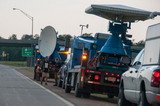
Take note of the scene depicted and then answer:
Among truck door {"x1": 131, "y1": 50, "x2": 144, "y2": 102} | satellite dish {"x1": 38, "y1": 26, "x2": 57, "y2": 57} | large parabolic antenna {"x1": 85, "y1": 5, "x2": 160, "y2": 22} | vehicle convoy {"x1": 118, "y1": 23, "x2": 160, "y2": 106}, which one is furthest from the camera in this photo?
satellite dish {"x1": 38, "y1": 26, "x2": 57, "y2": 57}

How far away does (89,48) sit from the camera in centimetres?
2842

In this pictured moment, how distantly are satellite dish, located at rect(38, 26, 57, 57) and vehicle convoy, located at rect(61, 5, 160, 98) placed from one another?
56.4 ft

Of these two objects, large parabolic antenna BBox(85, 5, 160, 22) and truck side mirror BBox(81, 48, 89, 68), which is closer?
large parabolic antenna BBox(85, 5, 160, 22)

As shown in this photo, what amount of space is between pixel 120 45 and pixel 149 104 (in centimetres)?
1199

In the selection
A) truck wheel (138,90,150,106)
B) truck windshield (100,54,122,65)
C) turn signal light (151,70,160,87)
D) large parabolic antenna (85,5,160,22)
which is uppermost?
large parabolic antenna (85,5,160,22)

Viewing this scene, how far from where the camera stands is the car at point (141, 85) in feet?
48.7

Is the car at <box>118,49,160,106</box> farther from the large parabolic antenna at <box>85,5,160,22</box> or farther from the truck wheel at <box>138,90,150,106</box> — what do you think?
the large parabolic antenna at <box>85,5,160,22</box>

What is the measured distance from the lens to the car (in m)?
14.8

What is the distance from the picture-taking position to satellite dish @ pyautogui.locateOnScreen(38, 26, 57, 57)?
151 ft

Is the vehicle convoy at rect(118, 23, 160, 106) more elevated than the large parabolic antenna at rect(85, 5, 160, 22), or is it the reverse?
the large parabolic antenna at rect(85, 5, 160, 22)

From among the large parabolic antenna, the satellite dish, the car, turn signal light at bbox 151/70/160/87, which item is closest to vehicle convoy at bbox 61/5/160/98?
the large parabolic antenna

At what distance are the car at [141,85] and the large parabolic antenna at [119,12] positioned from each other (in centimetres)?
703

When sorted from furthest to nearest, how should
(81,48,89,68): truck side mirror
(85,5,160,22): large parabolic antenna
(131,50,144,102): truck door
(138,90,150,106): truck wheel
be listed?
(81,48,89,68): truck side mirror, (85,5,160,22): large parabolic antenna, (131,50,144,102): truck door, (138,90,150,106): truck wheel

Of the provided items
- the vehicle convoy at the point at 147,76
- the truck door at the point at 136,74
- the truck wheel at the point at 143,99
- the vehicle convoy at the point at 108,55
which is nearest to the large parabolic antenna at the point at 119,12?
the vehicle convoy at the point at 108,55
